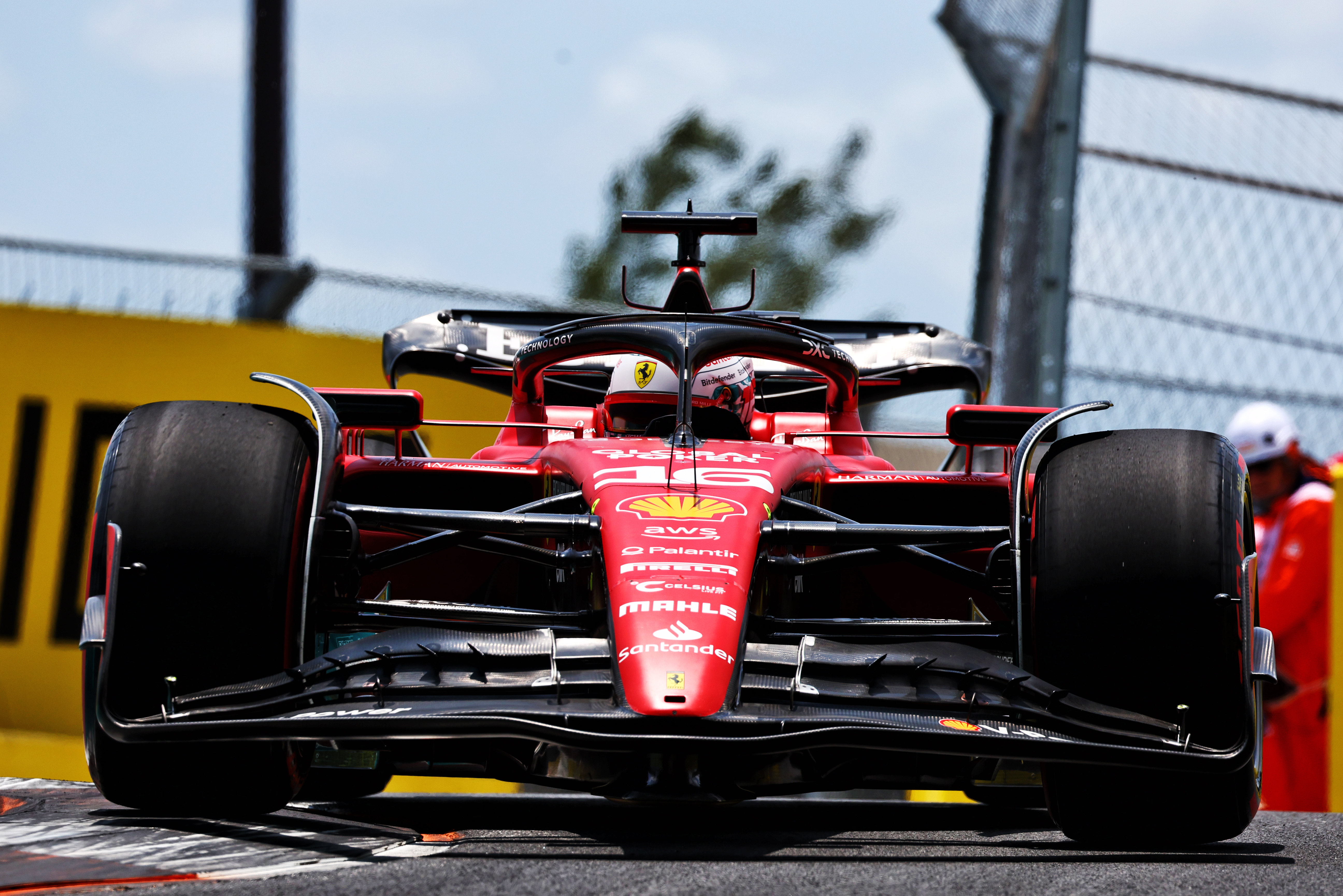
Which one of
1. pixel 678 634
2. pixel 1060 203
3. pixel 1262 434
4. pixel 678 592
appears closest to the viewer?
pixel 678 634

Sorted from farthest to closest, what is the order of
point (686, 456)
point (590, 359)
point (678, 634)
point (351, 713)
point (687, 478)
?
point (590, 359) → point (686, 456) → point (687, 478) → point (678, 634) → point (351, 713)

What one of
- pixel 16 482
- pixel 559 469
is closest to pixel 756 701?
pixel 559 469

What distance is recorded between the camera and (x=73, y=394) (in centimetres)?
790

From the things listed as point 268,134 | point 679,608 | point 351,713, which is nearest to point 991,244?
point 679,608

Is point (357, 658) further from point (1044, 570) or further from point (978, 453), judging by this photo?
point (978, 453)

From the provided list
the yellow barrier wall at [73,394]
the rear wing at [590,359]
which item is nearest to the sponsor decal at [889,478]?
the rear wing at [590,359]

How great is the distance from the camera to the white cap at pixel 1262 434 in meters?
5.93

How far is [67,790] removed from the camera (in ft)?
12.2

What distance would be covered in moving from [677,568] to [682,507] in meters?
0.24

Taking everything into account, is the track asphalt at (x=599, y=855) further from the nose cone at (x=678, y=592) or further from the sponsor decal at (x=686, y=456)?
the sponsor decal at (x=686, y=456)

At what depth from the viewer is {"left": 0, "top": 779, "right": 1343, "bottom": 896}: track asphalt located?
7.83ft

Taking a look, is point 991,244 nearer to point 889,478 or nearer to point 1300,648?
point 1300,648

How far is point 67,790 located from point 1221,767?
103 inches

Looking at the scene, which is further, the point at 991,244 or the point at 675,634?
the point at 991,244
